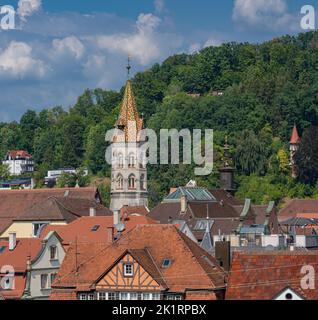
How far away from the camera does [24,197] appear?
80.8 m

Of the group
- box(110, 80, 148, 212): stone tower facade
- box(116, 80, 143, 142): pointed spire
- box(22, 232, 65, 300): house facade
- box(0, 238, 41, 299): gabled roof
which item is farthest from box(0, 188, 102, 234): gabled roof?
box(22, 232, 65, 300): house facade

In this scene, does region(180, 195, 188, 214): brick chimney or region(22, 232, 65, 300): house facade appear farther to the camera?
region(180, 195, 188, 214): brick chimney

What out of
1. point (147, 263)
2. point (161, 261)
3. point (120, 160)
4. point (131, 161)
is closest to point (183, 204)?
point (131, 161)

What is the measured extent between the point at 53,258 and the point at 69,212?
69.1 ft

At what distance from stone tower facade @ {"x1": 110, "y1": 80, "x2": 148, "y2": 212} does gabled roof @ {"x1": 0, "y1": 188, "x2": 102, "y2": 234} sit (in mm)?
24249

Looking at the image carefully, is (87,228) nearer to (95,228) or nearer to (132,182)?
(95,228)

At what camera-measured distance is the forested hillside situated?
123 meters

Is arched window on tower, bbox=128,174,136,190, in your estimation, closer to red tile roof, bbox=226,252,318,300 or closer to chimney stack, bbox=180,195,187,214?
chimney stack, bbox=180,195,187,214

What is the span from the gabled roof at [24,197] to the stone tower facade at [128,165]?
24249 mm

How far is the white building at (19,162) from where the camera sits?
177 m

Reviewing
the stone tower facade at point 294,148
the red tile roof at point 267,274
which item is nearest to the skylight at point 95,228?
the red tile roof at point 267,274

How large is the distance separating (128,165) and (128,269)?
7754cm

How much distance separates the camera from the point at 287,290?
1212 inches

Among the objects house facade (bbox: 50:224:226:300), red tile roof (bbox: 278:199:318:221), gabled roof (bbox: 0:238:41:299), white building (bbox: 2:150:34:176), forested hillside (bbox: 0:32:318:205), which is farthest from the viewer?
white building (bbox: 2:150:34:176)
